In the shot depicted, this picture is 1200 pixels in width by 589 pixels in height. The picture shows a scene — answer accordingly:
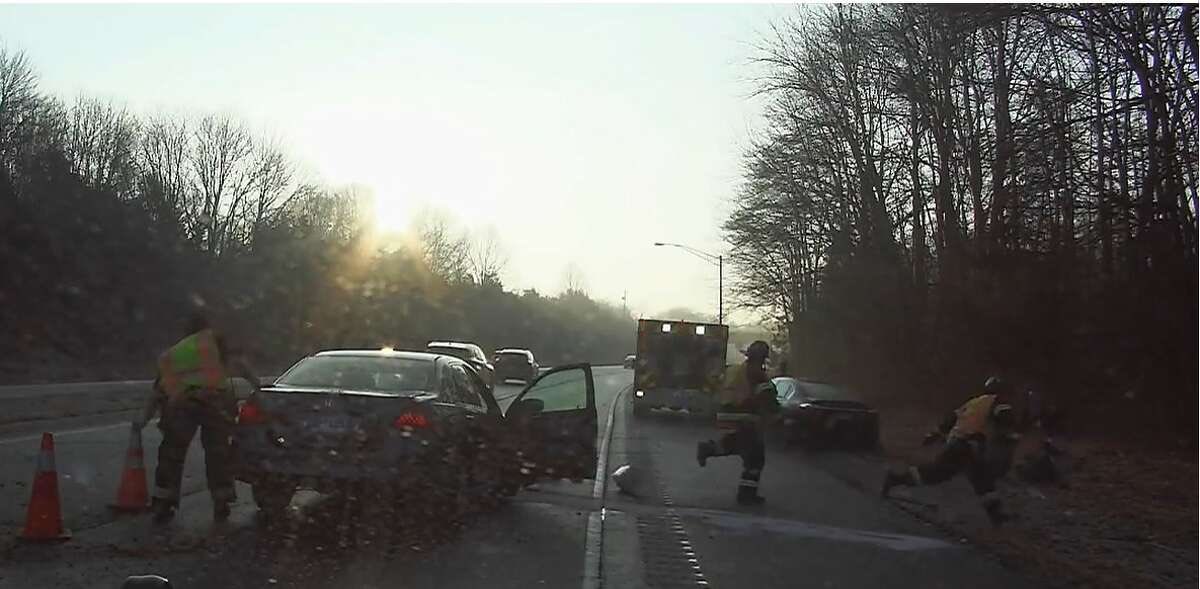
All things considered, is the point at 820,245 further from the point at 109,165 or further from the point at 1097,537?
the point at 1097,537

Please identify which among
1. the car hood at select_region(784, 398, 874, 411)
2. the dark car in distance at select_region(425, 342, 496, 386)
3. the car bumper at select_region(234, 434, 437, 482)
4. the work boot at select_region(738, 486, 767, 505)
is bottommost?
the work boot at select_region(738, 486, 767, 505)

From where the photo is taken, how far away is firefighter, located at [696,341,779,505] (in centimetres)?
1245

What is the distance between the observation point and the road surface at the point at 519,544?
7621 millimetres

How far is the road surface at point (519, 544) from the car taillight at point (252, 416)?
756 millimetres

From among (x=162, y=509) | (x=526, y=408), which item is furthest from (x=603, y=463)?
(x=162, y=509)

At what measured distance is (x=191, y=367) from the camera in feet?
32.4

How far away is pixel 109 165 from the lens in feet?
181

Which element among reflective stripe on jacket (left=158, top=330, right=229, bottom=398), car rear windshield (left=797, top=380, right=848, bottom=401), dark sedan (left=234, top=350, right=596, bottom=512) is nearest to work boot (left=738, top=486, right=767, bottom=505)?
dark sedan (left=234, top=350, right=596, bottom=512)

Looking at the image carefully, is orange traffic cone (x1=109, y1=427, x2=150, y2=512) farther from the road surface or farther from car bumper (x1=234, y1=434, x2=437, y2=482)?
car bumper (x1=234, y1=434, x2=437, y2=482)

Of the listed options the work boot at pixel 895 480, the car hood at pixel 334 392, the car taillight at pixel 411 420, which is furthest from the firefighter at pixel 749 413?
the car taillight at pixel 411 420

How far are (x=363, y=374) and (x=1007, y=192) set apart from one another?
45.5 ft

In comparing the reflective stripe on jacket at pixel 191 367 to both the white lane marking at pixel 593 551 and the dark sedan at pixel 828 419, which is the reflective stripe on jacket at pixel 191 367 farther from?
the dark sedan at pixel 828 419

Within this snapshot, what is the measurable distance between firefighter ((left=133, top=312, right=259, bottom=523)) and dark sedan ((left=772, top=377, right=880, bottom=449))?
12.2 metres

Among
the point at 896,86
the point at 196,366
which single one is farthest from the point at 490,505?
the point at 896,86
